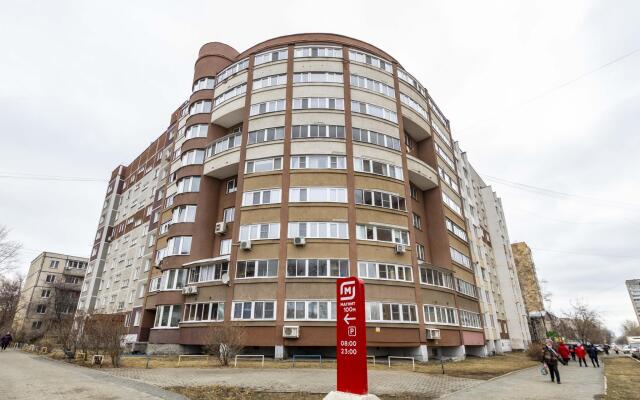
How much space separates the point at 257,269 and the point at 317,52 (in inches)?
883

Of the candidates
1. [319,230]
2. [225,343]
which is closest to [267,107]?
[319,230]

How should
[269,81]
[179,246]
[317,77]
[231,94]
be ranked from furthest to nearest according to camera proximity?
[231,94] < [269,81] < [317,77] < [179,246]

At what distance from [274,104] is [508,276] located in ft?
157

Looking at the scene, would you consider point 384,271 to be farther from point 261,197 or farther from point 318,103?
point 318,103

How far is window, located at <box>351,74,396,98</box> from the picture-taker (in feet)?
113

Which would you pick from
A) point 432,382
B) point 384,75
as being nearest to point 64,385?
point 432,382

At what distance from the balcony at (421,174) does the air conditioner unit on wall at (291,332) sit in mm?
17851

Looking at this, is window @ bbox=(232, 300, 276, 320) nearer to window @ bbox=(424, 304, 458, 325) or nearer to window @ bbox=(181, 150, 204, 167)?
window @ bbox=(424, 304, 458, 325)

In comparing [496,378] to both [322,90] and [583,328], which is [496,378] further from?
[583,328]

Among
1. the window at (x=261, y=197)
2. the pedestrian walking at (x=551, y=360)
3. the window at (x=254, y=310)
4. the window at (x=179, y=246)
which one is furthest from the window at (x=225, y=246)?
the pedestrian walking at (x=551, y=360)

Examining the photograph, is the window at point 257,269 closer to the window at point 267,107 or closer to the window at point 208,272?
the window at point 208,272

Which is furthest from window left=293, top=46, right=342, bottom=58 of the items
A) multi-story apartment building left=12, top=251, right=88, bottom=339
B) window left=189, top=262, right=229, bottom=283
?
multi-story apartment building left=12, top=251, right=88, bottom=339

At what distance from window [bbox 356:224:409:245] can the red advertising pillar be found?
18.5 m

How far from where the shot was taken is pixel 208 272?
29062 mm
